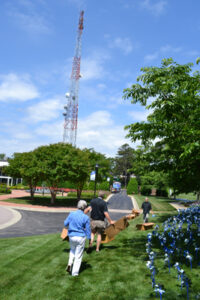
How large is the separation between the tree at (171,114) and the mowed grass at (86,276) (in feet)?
9.24

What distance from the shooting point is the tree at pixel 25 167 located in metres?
26.2

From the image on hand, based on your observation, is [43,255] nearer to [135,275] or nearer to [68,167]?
[135,275]

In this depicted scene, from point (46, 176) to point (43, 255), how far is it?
1958 cm

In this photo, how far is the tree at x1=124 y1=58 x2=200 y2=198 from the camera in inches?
215

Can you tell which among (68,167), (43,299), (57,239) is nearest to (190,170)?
(43,299)

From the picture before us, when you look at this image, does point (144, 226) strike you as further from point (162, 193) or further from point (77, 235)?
point (162, 193)

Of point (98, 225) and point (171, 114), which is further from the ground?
point (171, 114)

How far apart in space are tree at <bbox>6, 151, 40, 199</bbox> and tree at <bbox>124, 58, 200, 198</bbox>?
20.2 meters

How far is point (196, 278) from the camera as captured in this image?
5078 millimetres

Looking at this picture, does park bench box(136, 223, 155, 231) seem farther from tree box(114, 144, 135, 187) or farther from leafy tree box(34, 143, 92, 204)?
tree box(114, 144, 135, 187)

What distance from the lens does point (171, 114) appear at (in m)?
6.33

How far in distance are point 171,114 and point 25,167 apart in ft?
80.7

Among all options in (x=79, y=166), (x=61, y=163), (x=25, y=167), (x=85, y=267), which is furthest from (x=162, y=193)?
(x=85, y=267)

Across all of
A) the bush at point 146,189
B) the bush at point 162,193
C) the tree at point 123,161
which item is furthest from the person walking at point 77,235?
the tree at point 123,161
